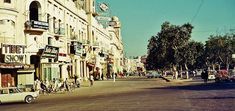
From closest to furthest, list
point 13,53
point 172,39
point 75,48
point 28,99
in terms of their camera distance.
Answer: point 28,99, point 13,53, point 75,48, point 172,39

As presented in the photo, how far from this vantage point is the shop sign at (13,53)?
136ft

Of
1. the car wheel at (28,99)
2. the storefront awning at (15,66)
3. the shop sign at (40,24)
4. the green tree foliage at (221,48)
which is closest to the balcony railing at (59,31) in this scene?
the shop sign at (40,24)

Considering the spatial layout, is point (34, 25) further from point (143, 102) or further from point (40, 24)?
point (143, 102)

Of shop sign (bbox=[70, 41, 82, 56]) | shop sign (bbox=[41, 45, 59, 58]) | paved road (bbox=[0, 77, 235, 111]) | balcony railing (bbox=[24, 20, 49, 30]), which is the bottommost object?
paved road (bbox=[0, 77, 235, 111])

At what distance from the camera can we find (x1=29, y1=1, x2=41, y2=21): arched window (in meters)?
48.8

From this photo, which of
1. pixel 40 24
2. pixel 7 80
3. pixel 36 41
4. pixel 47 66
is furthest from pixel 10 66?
pixel 47 66

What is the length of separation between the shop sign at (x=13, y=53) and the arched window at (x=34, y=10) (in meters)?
6.26

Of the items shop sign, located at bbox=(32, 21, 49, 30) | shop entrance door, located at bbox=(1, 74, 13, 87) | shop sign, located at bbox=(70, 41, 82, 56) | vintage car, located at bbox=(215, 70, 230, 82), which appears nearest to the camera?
shop entrance door, located at bbox=(1, 74, 13, 87)

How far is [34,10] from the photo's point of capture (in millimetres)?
49156

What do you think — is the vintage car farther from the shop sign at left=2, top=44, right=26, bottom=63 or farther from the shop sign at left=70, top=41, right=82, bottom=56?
the shop sign at left=2, top=44, right=26, bottom=63

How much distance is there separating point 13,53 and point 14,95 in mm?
13121

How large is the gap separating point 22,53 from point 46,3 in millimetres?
9088

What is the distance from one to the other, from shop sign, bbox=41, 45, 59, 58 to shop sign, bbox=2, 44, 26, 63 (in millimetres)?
→ 4336

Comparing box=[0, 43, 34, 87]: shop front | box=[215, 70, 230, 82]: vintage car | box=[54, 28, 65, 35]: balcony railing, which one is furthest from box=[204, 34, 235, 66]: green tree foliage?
box=[0, 43, 34, 87]: shop front
